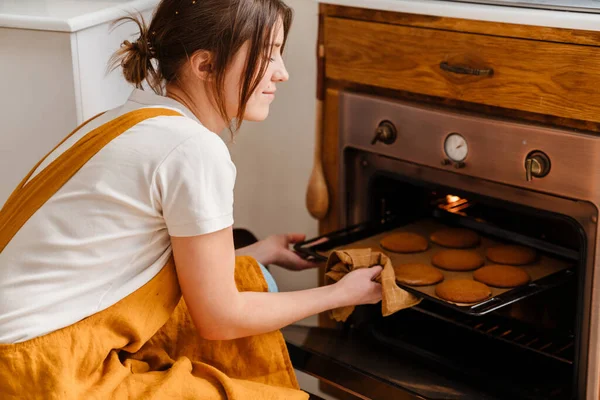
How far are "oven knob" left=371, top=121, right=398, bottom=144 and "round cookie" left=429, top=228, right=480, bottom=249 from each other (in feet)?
0.69

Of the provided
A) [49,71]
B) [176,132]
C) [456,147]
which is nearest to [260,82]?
[176,132]

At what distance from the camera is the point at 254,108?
49.4 inches

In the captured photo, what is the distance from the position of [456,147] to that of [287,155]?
25.7 inches

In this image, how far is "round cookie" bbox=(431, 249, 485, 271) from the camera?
4.86 ft

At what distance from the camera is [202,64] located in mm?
1196

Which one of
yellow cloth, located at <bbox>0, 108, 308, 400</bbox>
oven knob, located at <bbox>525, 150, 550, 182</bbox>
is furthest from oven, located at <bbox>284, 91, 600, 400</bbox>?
yellow cloth, located at <bbox>0, 108, 308, 400</bbox>

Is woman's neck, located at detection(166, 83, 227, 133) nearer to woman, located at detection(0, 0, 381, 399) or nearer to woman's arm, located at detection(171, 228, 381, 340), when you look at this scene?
woman, located at detection(0, 0, 381, 399)

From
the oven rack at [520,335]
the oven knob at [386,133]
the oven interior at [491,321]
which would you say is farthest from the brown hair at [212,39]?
the oven rack at [520,335]

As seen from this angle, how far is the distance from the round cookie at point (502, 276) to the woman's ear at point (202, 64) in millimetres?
586

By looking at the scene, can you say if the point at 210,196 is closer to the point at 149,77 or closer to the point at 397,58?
the point at 149,77

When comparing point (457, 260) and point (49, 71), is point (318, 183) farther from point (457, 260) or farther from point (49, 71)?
point (49, 71)

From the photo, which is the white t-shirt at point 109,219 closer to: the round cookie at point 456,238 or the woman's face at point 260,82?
A: the woman's face at point 260,82

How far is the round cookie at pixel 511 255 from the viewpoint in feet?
4.85

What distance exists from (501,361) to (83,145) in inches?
33.0
